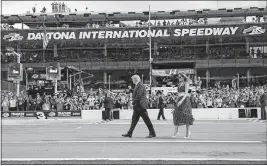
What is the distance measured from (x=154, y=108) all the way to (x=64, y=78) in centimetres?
1193

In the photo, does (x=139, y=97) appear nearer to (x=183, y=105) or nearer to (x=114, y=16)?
(x=183, y=105)

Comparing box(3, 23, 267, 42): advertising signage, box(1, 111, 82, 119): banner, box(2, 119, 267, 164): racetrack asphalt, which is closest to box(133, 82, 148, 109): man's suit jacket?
box(2, 119, 267, 164): racetrack asphalt

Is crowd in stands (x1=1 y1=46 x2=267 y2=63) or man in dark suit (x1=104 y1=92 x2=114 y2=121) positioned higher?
crowd in stands (x1=1 y1=46 x2=267 y2=63)

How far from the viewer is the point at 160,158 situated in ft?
28.0

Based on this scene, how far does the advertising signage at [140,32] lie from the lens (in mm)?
60750

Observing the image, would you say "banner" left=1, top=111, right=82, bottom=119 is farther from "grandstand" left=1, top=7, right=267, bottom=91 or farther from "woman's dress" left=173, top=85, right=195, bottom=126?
"grandstand" left=1, top=7, right=267, bottom=91

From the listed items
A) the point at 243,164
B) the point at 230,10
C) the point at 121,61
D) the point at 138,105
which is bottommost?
the point at 243,164

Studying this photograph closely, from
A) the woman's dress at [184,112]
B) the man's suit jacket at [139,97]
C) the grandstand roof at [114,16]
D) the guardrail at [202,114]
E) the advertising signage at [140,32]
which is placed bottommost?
the guardrail at [202,114]

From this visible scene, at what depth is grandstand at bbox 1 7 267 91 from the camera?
202 ft

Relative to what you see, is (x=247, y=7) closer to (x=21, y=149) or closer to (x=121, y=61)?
(x=121, y=61)

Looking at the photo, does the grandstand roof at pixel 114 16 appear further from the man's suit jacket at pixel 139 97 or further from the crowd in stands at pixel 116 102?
the man's suit jacket at pixel 139 97

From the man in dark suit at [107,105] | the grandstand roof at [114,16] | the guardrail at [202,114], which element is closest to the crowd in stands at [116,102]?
the guardrail at [202,114]

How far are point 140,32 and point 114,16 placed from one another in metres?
5.71

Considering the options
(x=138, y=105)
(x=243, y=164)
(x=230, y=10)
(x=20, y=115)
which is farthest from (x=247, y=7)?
(x=243, y=164)
